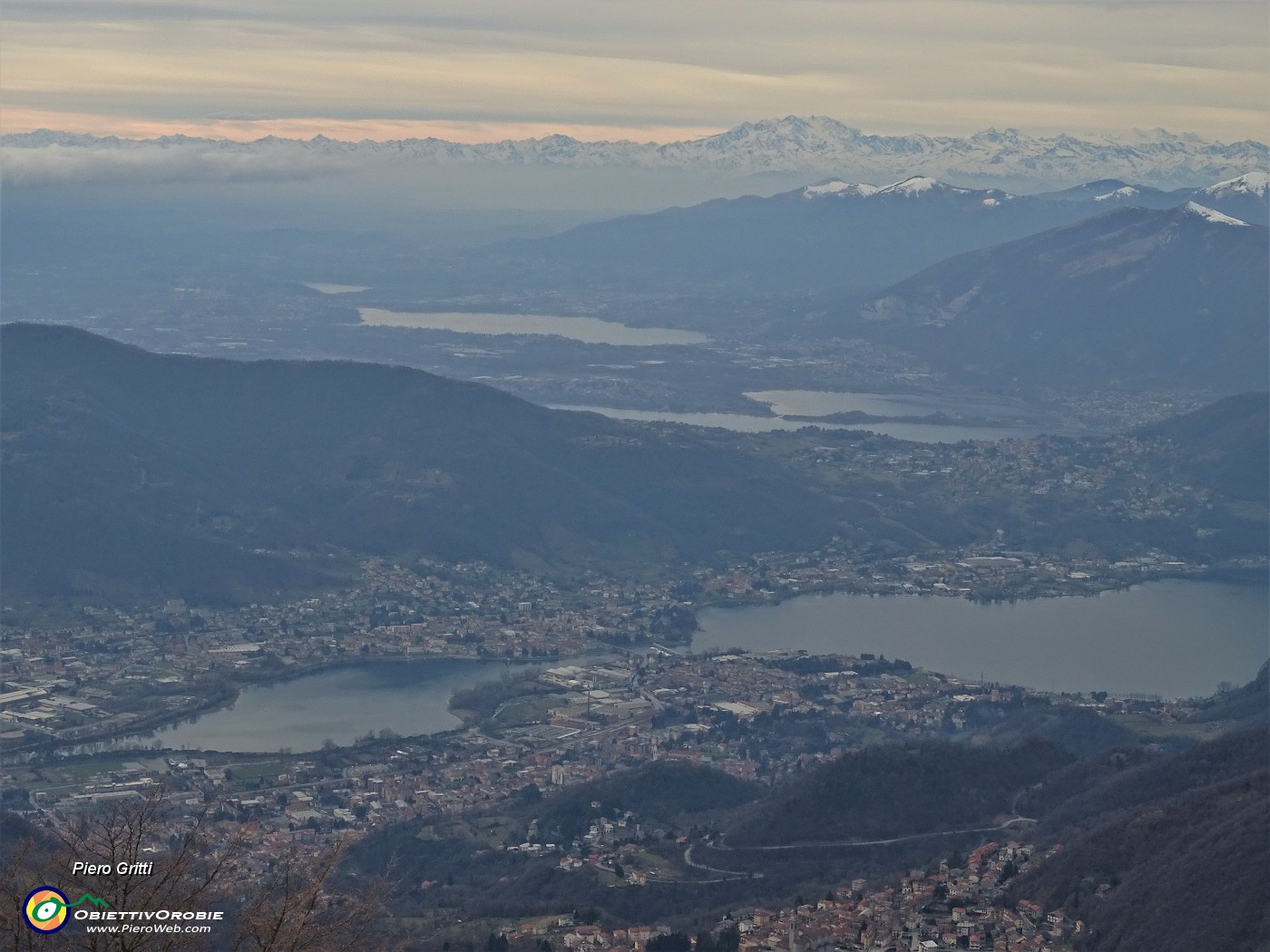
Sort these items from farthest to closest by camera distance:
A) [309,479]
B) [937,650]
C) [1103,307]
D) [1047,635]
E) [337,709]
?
[1103,307]
[309,479]
[1047,635]
[937,650]
[337,709]

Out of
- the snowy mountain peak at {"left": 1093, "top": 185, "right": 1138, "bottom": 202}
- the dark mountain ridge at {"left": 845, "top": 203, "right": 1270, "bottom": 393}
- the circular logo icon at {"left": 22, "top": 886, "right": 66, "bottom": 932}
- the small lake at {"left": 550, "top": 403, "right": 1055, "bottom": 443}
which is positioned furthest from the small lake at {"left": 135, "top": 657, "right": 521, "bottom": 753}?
the snowy mountain peak at {"left": 1093, "top": 185, "right": 1138, "bottom": 202}

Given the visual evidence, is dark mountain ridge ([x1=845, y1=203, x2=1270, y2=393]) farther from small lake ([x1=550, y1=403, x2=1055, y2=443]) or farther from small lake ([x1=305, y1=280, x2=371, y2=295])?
small lake ([x1=305, y1=280, x2=371, y2=295])

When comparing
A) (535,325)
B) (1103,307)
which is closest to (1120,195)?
(1103,307)

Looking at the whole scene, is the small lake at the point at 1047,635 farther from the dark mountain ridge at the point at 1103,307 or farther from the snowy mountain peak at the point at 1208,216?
the snowy mountain peak at the point at 1208,216

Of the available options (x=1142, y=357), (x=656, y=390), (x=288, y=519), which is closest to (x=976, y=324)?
(x=1142, y=357)

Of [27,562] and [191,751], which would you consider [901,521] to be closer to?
[27,562]

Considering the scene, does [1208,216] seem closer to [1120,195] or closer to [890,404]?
[890,404]

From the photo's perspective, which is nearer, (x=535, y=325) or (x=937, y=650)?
(x=937, y=650)
